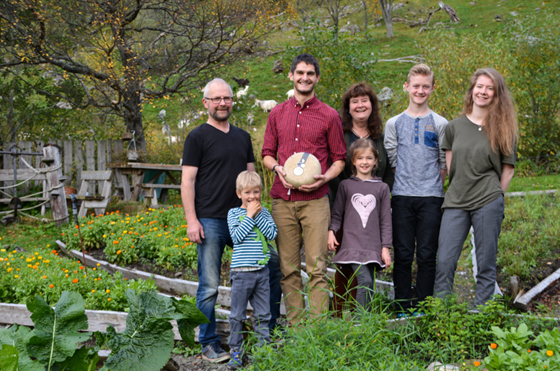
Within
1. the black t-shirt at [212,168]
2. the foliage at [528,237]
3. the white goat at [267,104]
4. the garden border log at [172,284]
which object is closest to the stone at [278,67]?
the white goat at [267,104]

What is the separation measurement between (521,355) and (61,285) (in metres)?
4.08

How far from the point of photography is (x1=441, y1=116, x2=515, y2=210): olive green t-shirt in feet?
11.1

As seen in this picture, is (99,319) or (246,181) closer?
(246,181)

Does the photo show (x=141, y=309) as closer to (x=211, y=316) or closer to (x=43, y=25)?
(x=211, y=316)

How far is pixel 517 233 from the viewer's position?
5930 mm

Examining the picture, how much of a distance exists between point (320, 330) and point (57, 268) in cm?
352

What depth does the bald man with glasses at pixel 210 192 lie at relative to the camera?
11.4 ft

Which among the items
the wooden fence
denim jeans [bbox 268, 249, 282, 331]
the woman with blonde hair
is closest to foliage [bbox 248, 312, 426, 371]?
denim jeans [bbox 268, 249, 282, 331]

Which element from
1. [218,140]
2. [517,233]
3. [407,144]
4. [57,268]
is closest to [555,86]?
[517,233]

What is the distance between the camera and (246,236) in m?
3.37

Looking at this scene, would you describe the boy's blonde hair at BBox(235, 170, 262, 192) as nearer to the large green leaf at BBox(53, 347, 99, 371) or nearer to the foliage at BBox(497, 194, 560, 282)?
the large green leaf at BBox(53, 347, 99, 371)

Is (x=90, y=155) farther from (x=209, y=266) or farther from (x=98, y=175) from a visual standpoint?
(x=209, y=266)

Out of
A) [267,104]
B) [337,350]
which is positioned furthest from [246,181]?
[267,104]

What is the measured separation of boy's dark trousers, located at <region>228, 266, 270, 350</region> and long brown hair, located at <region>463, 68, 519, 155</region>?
2056 mm
